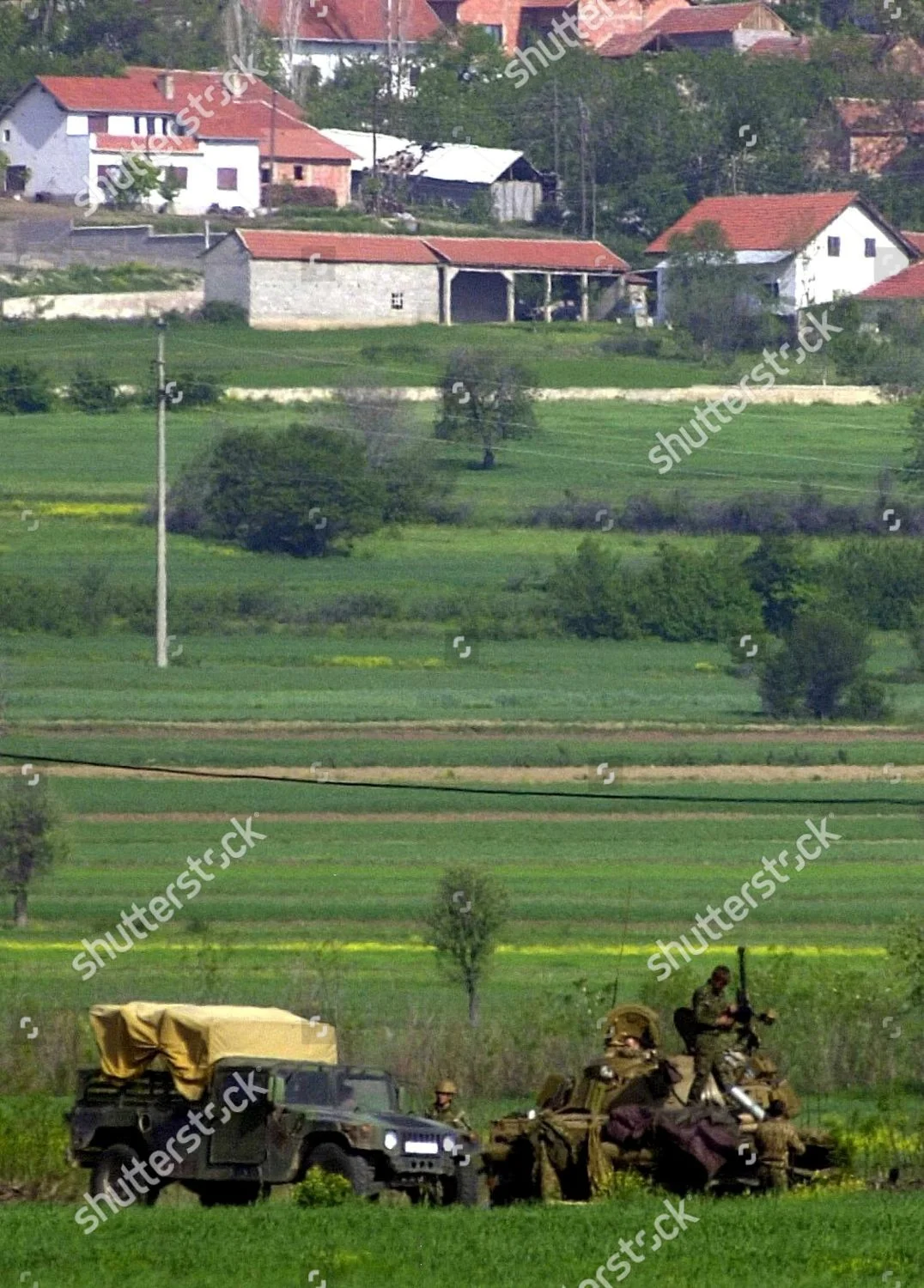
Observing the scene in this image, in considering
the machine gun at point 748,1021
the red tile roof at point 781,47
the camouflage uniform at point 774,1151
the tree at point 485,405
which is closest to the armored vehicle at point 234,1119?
the camouflage uniform at point 774,1151

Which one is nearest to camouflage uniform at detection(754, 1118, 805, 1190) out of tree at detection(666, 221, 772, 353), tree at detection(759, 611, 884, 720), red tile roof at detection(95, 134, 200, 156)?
tree at detection(759, 611, 884, 720)

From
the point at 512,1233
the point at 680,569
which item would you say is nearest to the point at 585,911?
the point at 512,1233

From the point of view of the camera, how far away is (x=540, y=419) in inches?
3765

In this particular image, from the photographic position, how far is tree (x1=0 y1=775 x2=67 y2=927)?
44281 millimetres

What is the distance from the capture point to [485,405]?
92.8m

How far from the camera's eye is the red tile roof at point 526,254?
112625mm

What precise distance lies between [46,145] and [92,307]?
2519 centimetres

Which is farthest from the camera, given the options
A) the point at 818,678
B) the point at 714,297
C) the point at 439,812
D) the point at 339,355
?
the point at 714,297

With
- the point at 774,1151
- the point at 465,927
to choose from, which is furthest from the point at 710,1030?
the point at 465,927

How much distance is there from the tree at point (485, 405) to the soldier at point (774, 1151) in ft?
231

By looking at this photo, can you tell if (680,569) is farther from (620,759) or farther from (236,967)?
(236,967)

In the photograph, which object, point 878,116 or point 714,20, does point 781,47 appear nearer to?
point 714,20

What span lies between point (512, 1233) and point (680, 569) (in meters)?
57.6

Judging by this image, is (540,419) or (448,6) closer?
(540,419)
